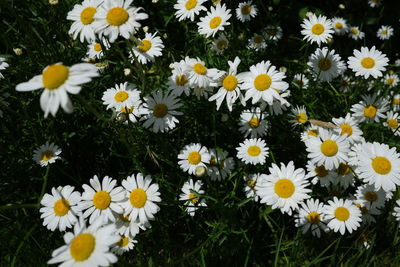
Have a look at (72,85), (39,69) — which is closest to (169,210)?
(72,85)

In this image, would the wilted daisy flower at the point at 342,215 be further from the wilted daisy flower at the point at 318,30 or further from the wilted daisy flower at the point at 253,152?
the wilted daisy flower at the point at 318,30

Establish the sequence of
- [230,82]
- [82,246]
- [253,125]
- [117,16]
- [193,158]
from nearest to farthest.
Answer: [82,246] < [117,16] < [230,82] < [193,158] < [253,125]

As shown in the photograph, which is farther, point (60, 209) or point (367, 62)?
point (367, 62)

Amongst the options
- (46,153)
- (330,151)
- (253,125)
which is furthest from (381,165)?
(46,153)

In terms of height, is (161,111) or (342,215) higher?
(161,111)

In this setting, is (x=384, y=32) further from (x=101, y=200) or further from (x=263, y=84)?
(x=101, y=200)

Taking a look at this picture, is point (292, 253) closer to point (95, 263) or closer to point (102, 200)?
point (102, 200)

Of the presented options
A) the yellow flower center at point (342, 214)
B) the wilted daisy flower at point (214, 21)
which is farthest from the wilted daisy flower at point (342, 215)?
the wilted daisy flower at point (214, 21)
